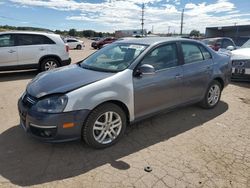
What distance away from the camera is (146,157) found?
3303 millimetres

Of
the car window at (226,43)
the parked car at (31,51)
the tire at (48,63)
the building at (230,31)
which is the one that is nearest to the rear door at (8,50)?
the parked car at (31,51)

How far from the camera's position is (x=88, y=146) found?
3.48 metres

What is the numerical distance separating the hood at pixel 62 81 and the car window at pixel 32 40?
542 centimetres

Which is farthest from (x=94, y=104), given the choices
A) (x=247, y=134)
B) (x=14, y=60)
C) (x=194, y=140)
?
(x=14, y=60)

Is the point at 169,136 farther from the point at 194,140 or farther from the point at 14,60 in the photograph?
the point at 14,60

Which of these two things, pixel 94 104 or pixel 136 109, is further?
pixel 136 109

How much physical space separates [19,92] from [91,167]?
14.2 ft

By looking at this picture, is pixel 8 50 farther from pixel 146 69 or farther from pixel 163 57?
pixel 146 69

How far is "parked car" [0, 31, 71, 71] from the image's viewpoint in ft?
27.3

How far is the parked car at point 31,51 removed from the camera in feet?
27.3

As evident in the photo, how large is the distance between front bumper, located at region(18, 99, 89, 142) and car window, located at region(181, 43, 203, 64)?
2.31 metres

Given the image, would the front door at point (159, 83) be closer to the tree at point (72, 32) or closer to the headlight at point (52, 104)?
the headlight at point (52, 104)

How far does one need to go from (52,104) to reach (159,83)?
1741mm

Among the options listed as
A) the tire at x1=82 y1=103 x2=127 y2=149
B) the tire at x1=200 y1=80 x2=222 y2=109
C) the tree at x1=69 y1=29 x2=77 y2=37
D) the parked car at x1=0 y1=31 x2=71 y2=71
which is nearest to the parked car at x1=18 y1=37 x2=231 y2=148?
the tire at x1=82 y1=103 x2=127 y2=149
